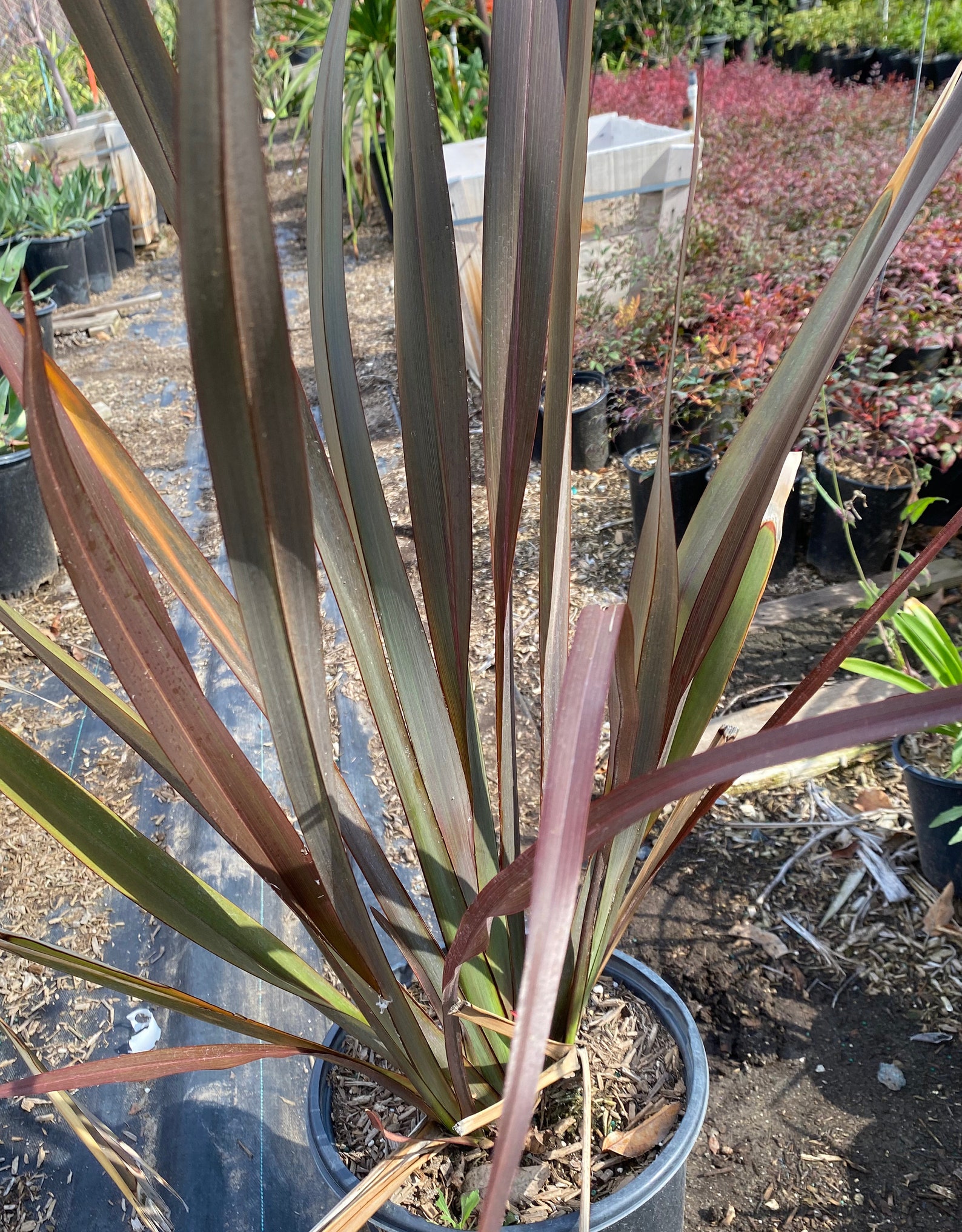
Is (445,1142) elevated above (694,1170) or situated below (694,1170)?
above

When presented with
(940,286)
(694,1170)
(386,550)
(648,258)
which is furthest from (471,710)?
(648,258)

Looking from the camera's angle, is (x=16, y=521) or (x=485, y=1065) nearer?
(x=485, y=1065)

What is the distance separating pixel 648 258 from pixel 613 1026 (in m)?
2.79

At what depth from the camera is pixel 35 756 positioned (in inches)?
18.0

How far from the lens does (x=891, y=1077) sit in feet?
3.90

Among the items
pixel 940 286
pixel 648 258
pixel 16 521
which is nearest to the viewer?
pixel 16 521

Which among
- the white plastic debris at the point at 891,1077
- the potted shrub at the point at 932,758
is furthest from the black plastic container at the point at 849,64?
the white plastic debris at the point at 891,1077

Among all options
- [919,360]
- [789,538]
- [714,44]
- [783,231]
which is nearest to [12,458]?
[789,538]

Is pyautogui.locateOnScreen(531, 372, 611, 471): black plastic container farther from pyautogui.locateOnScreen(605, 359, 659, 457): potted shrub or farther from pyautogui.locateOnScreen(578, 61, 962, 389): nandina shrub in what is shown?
pyautogui.locateOnScreen(578, 61, 962, 389): nandina shrub

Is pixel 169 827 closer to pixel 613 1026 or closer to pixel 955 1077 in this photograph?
pixel 613 1026

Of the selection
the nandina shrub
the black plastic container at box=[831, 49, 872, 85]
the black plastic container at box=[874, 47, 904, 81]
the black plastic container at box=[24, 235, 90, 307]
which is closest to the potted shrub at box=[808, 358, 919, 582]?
the nandina shrub

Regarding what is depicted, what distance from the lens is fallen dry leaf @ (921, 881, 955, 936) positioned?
1.37 m

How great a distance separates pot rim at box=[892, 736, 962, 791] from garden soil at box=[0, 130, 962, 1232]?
190 mm

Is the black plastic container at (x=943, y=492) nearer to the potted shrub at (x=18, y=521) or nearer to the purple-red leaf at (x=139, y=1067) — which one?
the purple-red leaf at (x=139, y=1067)
